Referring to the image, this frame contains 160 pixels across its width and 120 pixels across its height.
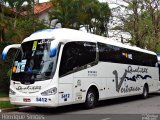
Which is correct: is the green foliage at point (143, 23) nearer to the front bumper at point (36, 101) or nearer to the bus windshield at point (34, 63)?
the bus windshield at point (34, 63)

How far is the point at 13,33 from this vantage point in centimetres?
2672

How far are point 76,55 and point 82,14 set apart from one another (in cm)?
1907

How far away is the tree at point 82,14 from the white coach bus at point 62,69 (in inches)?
592

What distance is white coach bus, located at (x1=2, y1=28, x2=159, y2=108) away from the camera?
1575 cm

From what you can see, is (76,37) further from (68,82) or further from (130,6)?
(130,6)

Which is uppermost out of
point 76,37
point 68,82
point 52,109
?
point 76,37

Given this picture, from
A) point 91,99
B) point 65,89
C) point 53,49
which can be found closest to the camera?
point 53,49

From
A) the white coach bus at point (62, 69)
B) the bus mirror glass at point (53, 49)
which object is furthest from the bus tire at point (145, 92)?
the bus mirror glass at point (53, 49)

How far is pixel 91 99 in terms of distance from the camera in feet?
60.0

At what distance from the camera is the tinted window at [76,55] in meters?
16.4

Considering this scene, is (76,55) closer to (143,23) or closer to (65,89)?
(65,89)

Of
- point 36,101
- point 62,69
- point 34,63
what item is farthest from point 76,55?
point 36,101

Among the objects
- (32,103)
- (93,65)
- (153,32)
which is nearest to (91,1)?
(153,32)

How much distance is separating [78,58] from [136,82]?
7.82m
